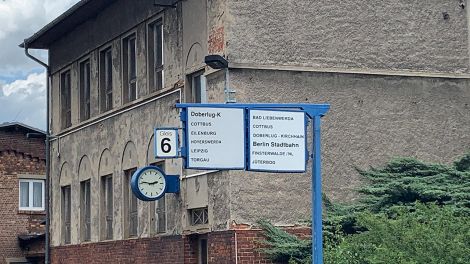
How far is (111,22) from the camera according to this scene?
28.6m

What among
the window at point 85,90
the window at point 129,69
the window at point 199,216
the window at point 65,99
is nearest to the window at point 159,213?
the window at point 199,216

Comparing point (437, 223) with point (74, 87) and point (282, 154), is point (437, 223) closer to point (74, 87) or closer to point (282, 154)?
point (282, 154)

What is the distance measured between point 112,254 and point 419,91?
9.12 metres

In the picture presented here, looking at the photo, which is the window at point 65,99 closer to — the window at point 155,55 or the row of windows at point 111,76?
the row of windows at point 111,76

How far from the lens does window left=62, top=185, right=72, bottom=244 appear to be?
105 feet

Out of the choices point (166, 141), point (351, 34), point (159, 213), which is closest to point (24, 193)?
point (159, 213)

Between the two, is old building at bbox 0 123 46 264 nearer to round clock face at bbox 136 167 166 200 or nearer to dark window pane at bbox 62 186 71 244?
dark window pane at bbox 62 186 71 244

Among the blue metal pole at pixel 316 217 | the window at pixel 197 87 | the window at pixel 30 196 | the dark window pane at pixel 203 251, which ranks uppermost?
the window at pixel 197 87

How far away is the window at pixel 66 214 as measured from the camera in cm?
3199

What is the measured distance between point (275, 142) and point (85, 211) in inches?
619

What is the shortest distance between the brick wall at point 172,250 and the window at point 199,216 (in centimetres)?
40

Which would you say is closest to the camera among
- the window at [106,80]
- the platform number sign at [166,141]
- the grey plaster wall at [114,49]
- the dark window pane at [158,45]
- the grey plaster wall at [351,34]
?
the platform number sign at [166,141]

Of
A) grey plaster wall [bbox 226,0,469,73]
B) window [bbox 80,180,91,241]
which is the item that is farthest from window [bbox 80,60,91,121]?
Answer: grey plaster wall [bbox 226,0,469,73]

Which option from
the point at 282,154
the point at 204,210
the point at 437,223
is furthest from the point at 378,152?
the point at 282,154
